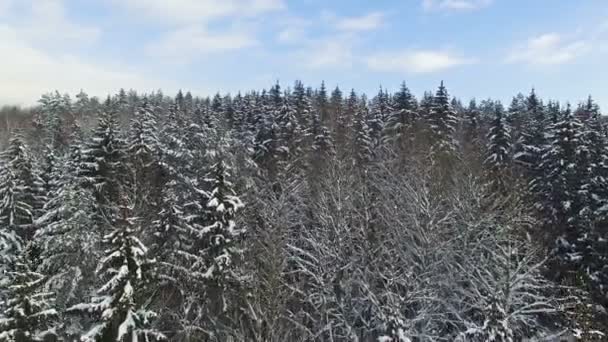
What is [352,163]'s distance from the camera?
34.9 metres

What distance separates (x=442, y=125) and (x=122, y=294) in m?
28.0

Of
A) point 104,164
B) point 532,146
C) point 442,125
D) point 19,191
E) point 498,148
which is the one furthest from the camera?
point 442,125

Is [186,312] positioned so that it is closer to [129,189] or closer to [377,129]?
[129,189]

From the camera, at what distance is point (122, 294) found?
51.7ft

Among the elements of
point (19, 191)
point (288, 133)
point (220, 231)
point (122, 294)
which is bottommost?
point (122, 294)

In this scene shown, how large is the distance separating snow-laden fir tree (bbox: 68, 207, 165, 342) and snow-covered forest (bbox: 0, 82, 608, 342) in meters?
0.06

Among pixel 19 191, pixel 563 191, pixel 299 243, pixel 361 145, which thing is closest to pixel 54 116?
→ pixel 19 191

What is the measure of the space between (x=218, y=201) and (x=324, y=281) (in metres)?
6.35

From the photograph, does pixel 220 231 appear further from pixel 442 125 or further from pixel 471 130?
A: pixel 471 130

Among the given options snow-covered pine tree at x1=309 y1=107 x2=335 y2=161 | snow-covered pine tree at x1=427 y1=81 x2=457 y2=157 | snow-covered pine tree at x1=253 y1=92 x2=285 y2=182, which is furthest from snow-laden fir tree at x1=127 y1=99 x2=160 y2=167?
snow-covered pine tree at x1=427 y1=81 x2=457 y2=157

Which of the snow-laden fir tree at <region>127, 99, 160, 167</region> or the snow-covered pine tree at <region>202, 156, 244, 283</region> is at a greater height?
the snow-laden fir tree at <region>127, 99, 160, 167</region>

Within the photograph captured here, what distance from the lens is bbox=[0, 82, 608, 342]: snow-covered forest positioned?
1833 cm

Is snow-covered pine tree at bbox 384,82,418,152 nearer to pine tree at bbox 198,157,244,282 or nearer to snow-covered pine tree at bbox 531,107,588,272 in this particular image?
snow-covered pine tree at bbox 531,107,588,272

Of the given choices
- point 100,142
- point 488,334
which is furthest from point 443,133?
point 100,142
